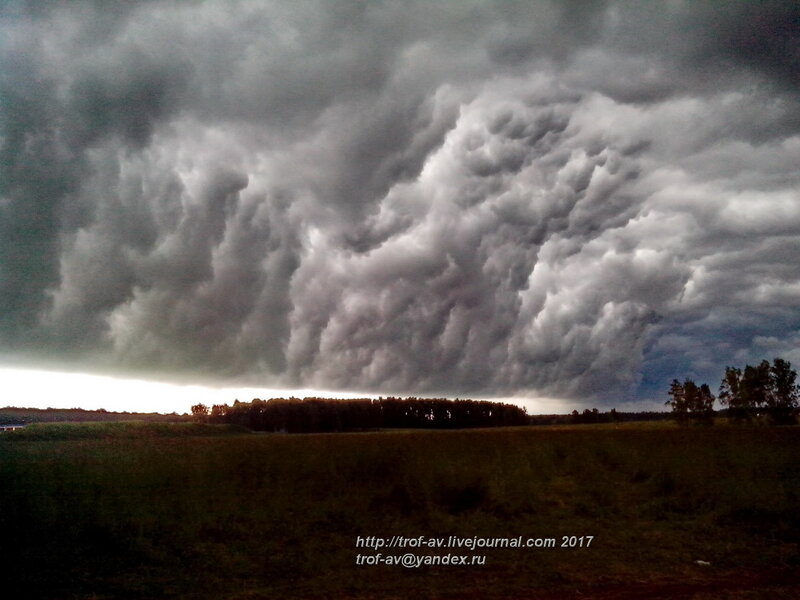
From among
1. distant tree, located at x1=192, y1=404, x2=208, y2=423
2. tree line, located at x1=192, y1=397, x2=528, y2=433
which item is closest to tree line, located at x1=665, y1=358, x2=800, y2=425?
tree line, located at x1=192, y1=397, x2=528, y2=433

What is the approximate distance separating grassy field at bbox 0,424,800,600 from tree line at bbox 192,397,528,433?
3220 inches

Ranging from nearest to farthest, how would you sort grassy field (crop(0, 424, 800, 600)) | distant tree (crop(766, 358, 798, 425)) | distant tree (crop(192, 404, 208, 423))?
grassy field (crop(0, 424, 800, 600))
distant tree (crop(766, 358, 798, 425))
distant tree (crop(192, 404, 208, 423))

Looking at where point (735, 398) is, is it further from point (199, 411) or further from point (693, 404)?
point (199, 411)

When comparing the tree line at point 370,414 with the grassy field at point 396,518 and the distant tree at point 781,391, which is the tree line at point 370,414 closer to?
the distant tree at point 781,391

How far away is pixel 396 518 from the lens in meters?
19.4

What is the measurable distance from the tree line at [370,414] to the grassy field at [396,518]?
81.8m

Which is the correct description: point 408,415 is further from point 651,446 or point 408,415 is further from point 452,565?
point 452,565

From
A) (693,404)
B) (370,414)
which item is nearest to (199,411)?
(370,414)

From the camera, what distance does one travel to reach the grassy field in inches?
492

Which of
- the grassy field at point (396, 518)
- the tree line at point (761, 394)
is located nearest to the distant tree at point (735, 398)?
the tree line at point (761, 394)

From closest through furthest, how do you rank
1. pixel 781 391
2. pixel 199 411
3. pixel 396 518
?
pixel 396 518 → pixel 781 391 → pixel 199 411

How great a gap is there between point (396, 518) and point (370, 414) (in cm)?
9608

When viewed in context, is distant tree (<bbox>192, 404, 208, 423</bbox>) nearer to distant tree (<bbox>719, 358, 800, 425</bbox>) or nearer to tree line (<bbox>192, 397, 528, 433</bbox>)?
tree line (<bbox>192, 397, 528, 433</bbox>)

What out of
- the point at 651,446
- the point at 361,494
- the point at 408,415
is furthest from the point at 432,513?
the point at 408,415
